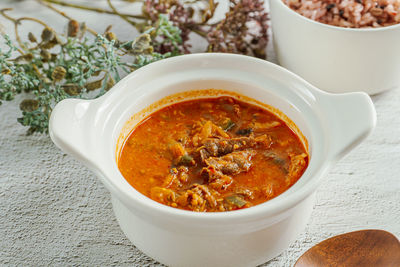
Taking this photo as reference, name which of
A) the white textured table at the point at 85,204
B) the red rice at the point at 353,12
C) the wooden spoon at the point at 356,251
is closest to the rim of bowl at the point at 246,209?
the wooden spoon at the point at 356,251

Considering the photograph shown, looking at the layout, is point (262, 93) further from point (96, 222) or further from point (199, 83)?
point (96, 222)

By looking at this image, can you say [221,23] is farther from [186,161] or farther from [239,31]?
[186,161]

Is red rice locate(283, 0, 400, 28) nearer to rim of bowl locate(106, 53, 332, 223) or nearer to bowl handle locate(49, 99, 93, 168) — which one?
rim of bowl locate(106, 53, 332, 223)

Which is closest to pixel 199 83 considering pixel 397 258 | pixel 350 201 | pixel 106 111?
pixel 106 111

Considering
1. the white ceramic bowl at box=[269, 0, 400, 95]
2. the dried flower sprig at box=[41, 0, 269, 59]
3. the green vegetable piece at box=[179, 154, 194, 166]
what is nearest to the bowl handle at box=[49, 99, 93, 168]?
the green vegetable piece at box=[179, 154, 194, 166]

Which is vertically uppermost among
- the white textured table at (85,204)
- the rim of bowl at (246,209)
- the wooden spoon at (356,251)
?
the rim of bowl at (246,209)

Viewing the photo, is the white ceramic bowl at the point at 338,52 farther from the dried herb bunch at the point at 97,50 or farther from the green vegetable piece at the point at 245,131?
the green vegetable piece at the point at 245,131

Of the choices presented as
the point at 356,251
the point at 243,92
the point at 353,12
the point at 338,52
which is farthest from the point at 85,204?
the point at 353,12
